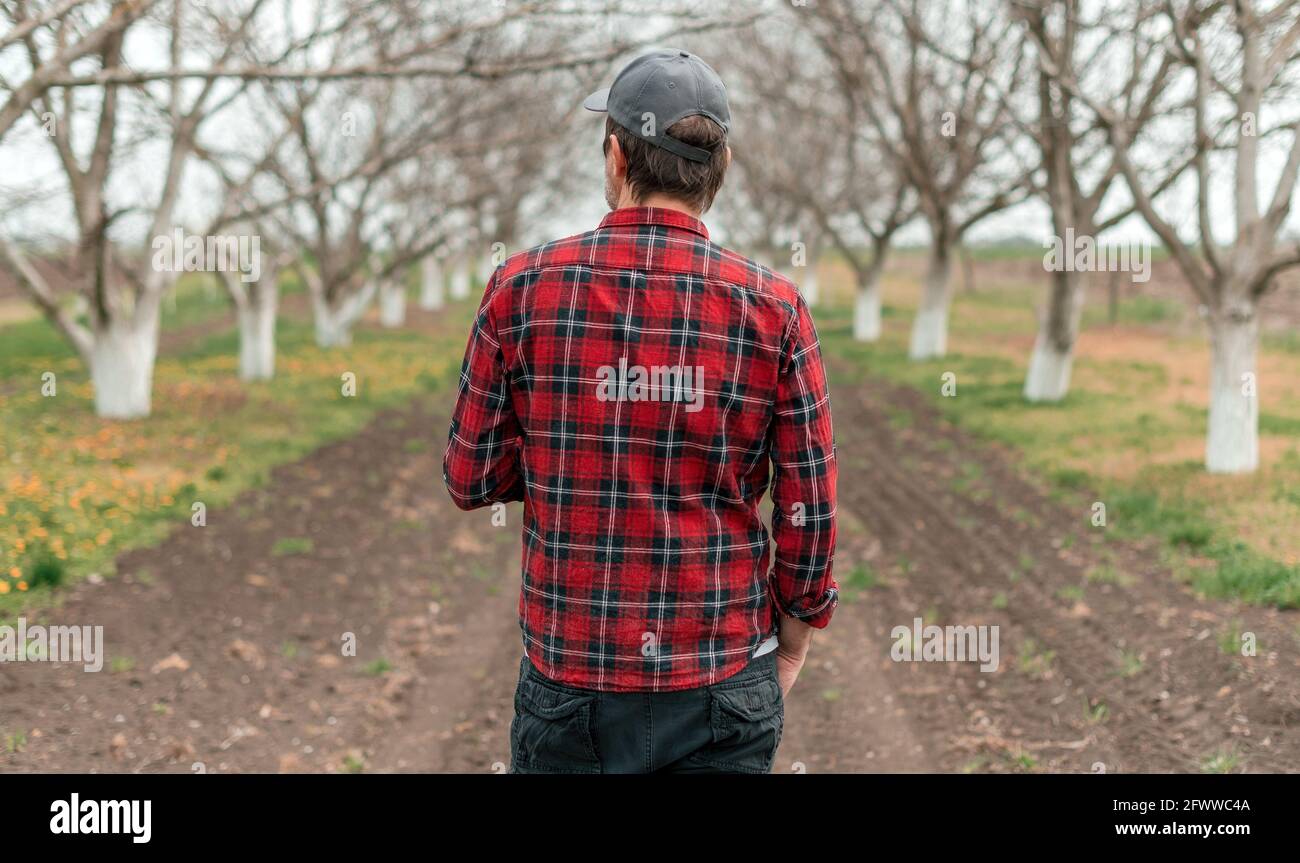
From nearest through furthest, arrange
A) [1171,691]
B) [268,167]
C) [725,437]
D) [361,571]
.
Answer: [725,437]
[1171,691]
[361,571]
[268,167]

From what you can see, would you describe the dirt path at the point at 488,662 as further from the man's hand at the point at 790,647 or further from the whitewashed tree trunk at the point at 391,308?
the whitewashed tree trunk at the point at 391,308

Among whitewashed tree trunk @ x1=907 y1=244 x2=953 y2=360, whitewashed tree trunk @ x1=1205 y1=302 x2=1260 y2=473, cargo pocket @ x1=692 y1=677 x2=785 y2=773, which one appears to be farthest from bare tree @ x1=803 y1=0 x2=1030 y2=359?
cargo pocket @ x1=692 y1=677 x2=785 y2=773

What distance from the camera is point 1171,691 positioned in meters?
6.19

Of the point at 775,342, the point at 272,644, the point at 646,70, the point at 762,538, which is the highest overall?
the point at 646,70

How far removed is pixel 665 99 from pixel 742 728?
1.35m

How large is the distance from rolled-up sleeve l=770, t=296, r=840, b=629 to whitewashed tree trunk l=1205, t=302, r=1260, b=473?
9620 millimetres

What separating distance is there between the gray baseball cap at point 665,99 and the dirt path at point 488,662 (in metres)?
4.38

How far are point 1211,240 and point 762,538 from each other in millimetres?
10049

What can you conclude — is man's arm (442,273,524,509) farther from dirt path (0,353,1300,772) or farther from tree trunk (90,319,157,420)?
tree trunk (90,319,157,420)

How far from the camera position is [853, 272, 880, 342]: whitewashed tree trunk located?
27.8 m

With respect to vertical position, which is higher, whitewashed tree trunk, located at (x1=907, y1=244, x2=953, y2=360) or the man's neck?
whitewashed tree trunk, located at (x1=907, y1=244, x2=953, y2=360)

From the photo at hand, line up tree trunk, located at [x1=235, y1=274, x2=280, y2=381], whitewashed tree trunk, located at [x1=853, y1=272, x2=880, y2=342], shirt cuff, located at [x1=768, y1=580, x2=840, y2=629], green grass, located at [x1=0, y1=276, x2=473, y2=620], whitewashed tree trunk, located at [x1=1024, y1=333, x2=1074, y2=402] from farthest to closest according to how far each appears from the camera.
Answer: whitewashed tree trunk, located at [x1=853, y1=272, x2=880, y2=342] → tree trunk, located at [x1=235, y1=274, x2=280, y2=381] → whitewashed tree trunk, located at [x1=1024, y1=333, x2=1074, y2=402] → green grass, located at [x1=0, y1=276, x2=473, y2=620] → shirt cuff, located at [x1=768, y1=580, x2=840, y2=629]

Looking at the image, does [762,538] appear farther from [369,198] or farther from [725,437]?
[369,198]

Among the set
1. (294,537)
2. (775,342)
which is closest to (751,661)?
(775,342)
